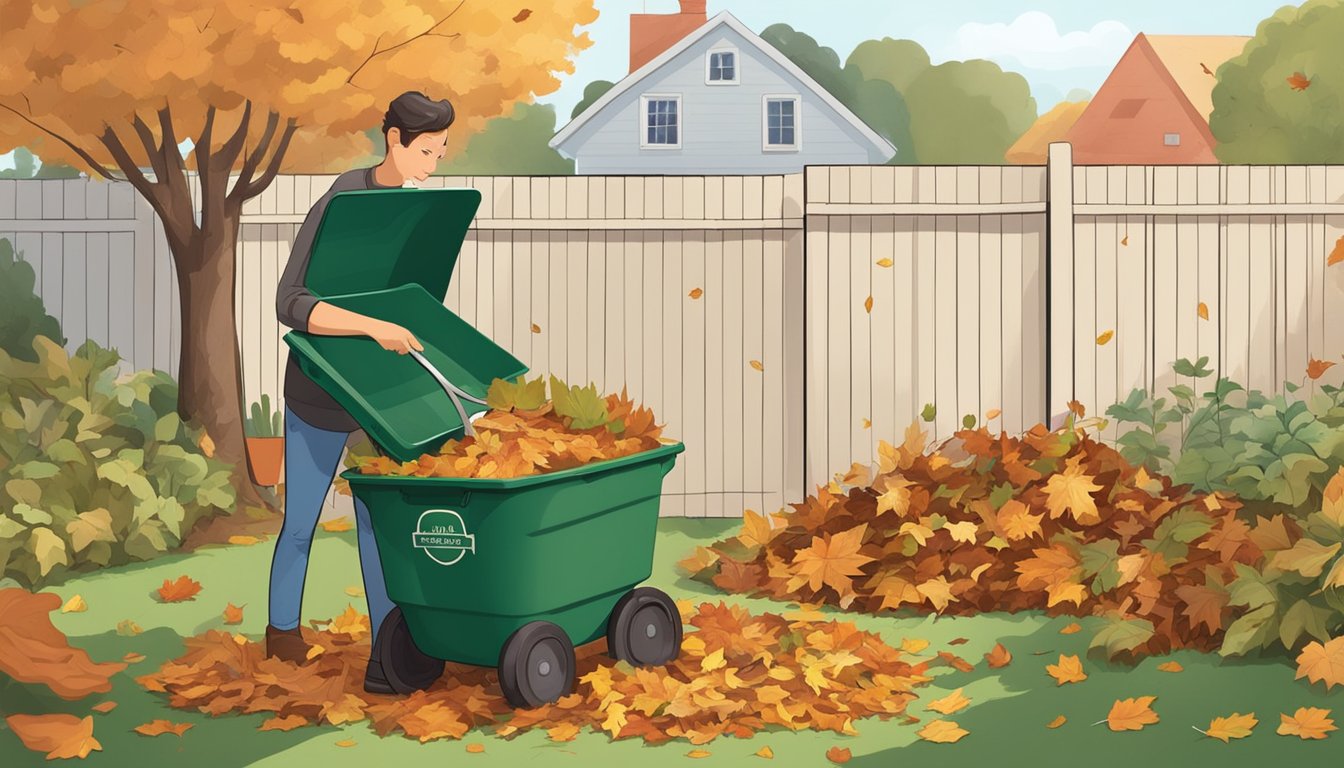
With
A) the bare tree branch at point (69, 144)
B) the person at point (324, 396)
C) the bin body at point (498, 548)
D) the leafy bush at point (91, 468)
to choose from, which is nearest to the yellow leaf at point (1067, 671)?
the bin body at point (498, 548)

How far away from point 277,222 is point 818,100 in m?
Answer: 19.2

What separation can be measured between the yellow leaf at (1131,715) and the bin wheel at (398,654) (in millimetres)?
2144

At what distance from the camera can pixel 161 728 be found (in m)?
4.47

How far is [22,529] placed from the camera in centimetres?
688

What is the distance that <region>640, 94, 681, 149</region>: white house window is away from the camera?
2619cm

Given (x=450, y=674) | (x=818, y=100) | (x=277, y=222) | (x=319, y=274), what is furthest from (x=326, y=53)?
(x=818, y=100)

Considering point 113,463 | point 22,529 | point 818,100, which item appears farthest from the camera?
point 818,100

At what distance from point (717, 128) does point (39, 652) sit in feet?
75.8

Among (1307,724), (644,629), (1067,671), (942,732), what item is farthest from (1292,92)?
(942,732)

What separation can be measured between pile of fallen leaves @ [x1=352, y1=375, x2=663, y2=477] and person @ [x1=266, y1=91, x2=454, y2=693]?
33 centimetres

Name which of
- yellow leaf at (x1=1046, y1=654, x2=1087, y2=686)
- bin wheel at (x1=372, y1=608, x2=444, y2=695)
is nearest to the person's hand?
bin wheel at (x1=372, y1=608, x2=444, y2=695)

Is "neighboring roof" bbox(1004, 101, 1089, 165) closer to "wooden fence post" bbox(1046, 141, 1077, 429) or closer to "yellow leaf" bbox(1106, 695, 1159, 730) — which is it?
"wooden fence post" bbox(1046, 141, 1077, 429)

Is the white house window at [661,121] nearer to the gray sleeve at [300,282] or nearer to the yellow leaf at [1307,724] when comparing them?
the gray sleeve at [300,282]

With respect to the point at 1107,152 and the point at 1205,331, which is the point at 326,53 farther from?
the point at 1107,152
